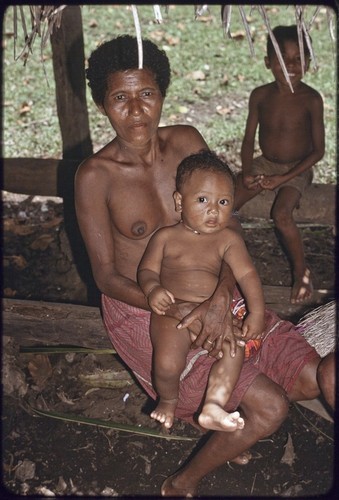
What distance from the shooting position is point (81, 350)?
3.31 m

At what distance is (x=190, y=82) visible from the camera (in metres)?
7.09

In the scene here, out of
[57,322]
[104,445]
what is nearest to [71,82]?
→ [57,322]

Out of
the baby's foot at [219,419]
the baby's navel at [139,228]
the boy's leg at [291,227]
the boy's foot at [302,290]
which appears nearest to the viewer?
the baby's foot at [219,419]

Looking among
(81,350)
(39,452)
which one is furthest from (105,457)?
(81,350)

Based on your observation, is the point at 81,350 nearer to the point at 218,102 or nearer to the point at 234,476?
the point at 234,476

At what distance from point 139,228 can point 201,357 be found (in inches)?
24.2

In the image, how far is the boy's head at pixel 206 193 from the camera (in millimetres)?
2518

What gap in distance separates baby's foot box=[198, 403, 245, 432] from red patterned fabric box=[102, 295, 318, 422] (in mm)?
121

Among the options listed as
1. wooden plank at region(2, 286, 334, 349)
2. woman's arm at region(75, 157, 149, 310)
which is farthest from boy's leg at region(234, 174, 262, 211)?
woman's arm at region(75, 157, 149, 310)

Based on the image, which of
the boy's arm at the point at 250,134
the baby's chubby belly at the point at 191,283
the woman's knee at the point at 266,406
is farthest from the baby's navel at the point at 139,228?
the boy's arm at the point at 250,134

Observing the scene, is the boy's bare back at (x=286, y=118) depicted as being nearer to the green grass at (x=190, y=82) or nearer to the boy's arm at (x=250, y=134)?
the boy's arm at (x=250, y=134)

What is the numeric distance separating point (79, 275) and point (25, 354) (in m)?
0.83

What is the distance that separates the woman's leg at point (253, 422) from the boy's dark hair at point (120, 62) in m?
1.27

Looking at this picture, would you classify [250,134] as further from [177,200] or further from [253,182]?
[177,200]
